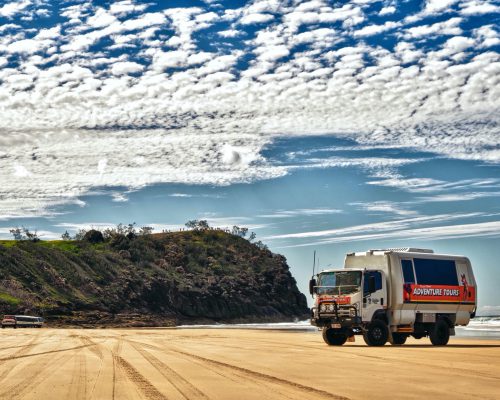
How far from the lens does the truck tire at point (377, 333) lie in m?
30.1

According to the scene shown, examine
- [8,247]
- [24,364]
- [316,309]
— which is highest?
[8,247]

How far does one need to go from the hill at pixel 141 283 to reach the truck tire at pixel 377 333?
72.7m

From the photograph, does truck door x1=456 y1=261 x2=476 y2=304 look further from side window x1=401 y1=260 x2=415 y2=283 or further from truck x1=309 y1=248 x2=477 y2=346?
side window x1=401 y1=260 x2=415 y2=283

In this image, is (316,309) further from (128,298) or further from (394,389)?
(128,298)

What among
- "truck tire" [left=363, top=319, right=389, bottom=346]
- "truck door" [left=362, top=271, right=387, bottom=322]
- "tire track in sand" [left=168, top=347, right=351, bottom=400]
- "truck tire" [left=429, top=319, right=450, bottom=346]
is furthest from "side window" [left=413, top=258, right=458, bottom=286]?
"tire track in sand" [left=168, top=347, right=351, bottom=400]

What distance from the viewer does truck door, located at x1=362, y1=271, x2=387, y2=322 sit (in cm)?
2955

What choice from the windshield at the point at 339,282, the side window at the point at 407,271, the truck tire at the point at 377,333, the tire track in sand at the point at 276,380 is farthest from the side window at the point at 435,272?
the tire track in sand at the point at 276,380

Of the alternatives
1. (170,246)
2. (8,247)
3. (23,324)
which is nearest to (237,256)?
(170,246)

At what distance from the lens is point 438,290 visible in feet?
104

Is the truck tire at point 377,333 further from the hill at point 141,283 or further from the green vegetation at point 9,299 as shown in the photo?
the green vegetation at point 9,299

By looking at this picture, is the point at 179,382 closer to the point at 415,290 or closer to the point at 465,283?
the point at 415,290

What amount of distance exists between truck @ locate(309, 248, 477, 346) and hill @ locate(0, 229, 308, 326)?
72159 mm

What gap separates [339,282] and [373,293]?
1467 mm

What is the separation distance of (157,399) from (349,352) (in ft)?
50.0
